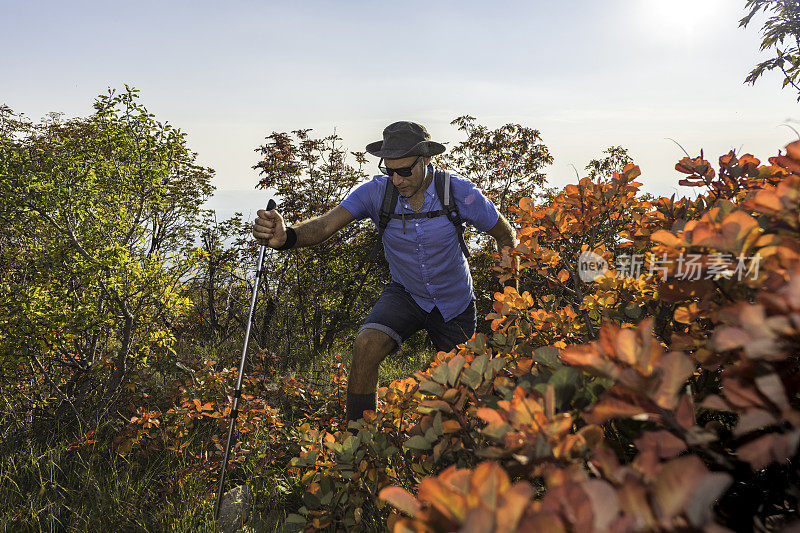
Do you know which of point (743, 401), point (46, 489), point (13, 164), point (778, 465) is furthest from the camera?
point (13, 164)

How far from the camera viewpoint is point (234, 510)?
270cm

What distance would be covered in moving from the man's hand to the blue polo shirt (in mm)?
552

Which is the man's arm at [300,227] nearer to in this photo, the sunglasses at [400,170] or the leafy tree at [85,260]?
the sunglasses at [400,170]

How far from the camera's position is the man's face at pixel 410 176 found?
120 inches

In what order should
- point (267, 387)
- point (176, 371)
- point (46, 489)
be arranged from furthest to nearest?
point (176, 371) → point (267, 387) → point (46, 489)

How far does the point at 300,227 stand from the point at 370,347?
88 cm

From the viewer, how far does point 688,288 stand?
111 cm

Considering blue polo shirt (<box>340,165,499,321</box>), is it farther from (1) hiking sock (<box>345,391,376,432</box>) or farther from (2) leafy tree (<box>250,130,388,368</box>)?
(2) leafy tree (<box>250,130,388,368</box>)

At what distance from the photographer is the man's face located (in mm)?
3051

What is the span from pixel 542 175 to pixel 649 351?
7441 millimetres

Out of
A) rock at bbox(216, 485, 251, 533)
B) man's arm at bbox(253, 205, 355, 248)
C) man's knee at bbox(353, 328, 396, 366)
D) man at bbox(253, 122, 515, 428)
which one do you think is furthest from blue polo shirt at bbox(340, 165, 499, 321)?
rock at bbox(216, 485, 251, 533)

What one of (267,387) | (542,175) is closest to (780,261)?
(267,387)

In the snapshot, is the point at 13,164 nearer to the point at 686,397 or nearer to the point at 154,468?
the point at 154,468

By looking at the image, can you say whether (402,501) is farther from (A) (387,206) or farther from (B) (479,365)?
(A) (387,206)
